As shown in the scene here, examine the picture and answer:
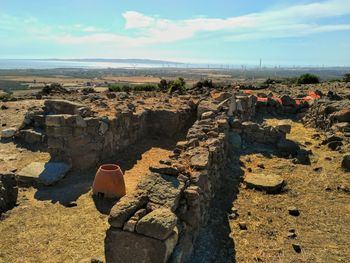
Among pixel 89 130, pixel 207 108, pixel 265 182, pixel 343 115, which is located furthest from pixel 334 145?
pixel 89 130

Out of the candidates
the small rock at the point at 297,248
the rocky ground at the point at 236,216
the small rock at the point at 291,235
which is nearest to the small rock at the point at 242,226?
the rocky ground at the point at 236,216

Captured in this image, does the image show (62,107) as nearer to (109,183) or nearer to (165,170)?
(109,183)

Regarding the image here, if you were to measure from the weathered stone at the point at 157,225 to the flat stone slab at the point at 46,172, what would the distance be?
6.15 meters

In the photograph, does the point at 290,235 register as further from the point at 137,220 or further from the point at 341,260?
the point at 137,220

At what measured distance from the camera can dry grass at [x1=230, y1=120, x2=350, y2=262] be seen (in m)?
7.31

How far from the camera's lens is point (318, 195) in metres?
9.88

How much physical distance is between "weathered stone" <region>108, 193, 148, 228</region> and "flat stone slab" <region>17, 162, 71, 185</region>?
5.61 meters

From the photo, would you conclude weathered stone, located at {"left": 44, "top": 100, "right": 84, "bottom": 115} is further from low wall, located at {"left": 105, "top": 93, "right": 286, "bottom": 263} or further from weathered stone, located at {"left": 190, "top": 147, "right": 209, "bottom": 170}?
weathered stone, located at {"left": 190, "top": 147, "right": 209, "bottom": 170}

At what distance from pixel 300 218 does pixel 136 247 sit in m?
4.69

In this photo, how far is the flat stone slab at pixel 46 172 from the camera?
10.8m

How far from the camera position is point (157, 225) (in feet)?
17.1

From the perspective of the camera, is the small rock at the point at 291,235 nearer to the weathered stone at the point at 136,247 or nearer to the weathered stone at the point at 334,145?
the weathered stone at the point at 136,247

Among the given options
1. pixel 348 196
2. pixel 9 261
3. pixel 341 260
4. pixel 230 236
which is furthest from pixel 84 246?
pixel 348 196

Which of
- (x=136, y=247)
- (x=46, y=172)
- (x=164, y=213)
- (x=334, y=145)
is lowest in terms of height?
(x=46, y=172)
